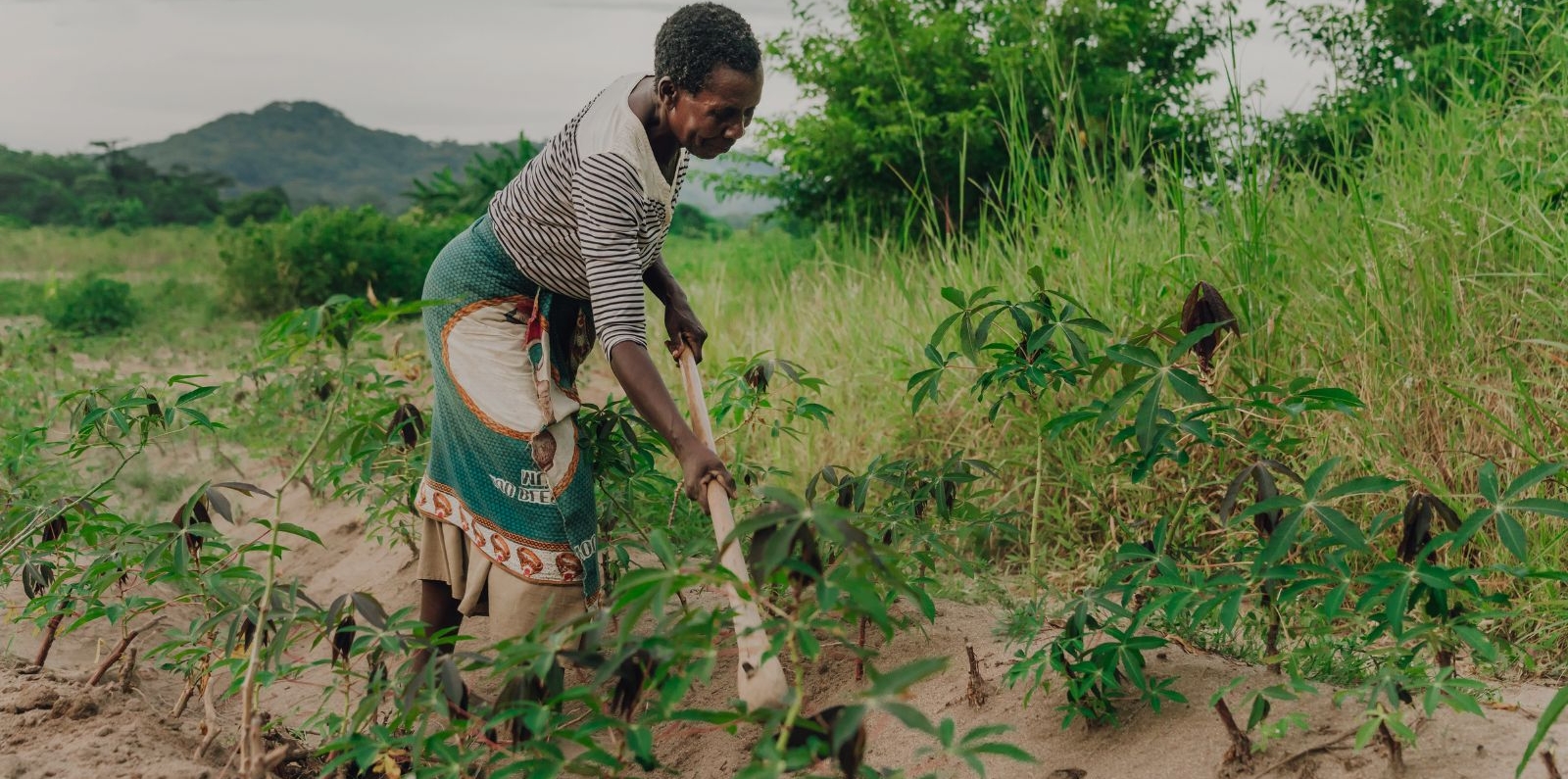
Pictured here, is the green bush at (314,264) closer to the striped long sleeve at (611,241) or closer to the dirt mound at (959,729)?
the dirt mound at (959,729)

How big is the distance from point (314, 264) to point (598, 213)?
23.8 feet

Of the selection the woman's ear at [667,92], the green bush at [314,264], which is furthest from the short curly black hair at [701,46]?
the green bush at [314,264]

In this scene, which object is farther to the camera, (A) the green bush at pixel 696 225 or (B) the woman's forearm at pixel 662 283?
(A) the green bush at pixel 696 225

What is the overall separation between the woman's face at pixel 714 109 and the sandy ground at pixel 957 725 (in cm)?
109

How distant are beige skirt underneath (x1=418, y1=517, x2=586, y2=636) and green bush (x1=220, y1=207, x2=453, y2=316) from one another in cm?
648

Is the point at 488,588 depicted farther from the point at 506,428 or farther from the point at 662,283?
the point at 662,283

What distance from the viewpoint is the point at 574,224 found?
2404 millimetres

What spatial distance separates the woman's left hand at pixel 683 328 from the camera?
8.73ft

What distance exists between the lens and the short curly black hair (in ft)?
7.20

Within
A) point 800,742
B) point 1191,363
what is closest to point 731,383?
point 1191,363

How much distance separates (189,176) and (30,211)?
2317 millimetres

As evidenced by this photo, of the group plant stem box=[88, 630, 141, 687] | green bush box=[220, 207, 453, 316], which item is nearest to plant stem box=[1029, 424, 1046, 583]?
plant stem box=[88, 630, 141, 687]

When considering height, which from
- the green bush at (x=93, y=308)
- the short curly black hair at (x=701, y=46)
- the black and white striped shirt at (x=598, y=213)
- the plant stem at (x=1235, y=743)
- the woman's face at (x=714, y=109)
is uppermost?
the short curly black hair at (x=701, y=46)

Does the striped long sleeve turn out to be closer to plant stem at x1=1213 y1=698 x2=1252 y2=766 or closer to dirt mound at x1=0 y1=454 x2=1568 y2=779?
dirt mound at x1=0 y1=454 x2=1568 y2=779
